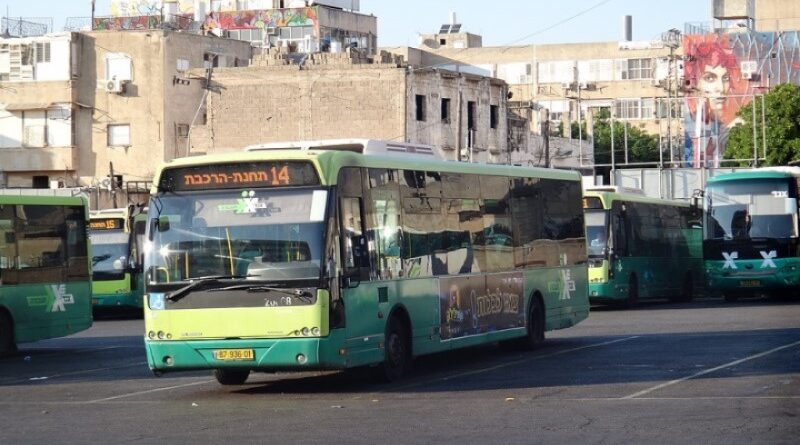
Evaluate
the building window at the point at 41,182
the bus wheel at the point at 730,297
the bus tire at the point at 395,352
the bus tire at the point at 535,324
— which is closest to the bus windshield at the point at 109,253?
the bus wheel at the point at 730,297

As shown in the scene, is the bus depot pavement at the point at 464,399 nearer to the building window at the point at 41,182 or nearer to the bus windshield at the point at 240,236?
the bus windshield at the point at 240,236

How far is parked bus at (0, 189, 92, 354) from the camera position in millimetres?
25188

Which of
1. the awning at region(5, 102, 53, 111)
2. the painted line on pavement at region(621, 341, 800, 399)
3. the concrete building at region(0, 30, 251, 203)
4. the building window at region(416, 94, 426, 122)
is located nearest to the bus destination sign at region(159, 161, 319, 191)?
the painted line on pavement at region(621, 341, 800, 399)

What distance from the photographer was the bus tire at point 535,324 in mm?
23375

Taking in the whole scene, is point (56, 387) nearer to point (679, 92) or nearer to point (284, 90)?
point (284, 90)

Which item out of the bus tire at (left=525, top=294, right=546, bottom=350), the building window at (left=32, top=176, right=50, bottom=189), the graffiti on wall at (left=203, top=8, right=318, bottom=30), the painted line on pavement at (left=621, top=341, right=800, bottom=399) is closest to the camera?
the painted line on pavement at (left=621, top=341, right=800, bottom=399)

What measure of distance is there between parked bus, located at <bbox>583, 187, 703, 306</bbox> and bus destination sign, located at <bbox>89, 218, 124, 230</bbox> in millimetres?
12099

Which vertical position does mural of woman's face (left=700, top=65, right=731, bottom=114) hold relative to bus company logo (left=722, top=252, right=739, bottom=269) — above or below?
above

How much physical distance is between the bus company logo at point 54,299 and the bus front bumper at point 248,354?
9130 millimetres

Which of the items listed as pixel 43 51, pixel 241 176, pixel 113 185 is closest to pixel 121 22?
pixel 43 51

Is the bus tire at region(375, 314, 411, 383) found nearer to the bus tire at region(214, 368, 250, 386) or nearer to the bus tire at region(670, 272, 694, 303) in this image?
the bus tire at region(214, 368, 250, 386)

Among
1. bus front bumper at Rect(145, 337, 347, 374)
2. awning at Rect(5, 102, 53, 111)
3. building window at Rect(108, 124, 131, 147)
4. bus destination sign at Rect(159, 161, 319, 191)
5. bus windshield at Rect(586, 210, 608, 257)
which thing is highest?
awning at Rect(5, 102, 53, 111)

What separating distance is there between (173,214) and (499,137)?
54.5 meters

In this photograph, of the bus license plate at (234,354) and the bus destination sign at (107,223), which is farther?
the bus destination sign at (107,223)
